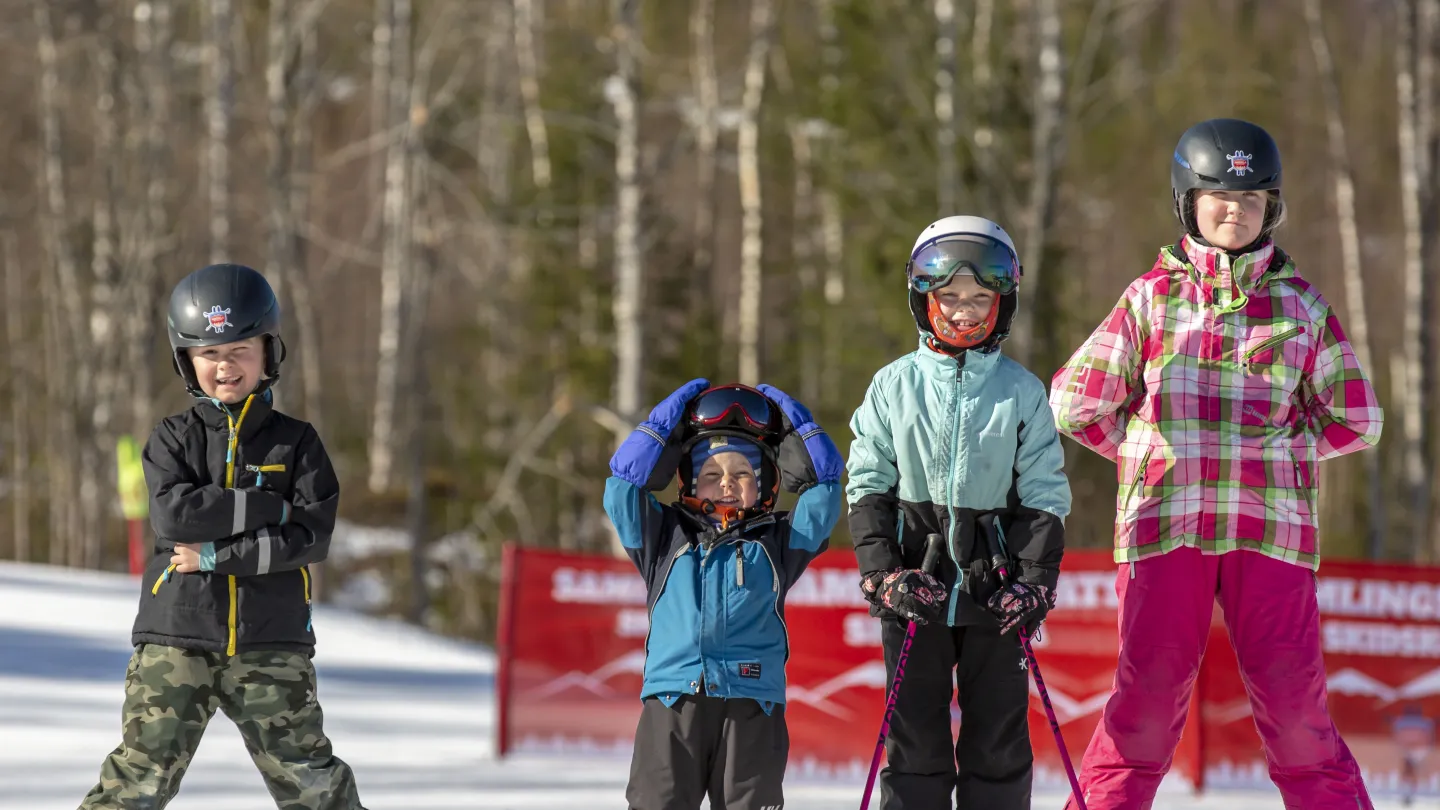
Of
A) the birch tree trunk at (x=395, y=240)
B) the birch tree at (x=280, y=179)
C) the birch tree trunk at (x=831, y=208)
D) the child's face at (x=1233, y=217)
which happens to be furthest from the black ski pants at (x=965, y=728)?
the birch tree trunk at (x=395, y=240)

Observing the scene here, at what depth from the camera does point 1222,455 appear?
441 centimetres

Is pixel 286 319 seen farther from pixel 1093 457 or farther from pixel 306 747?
pixel 306 747

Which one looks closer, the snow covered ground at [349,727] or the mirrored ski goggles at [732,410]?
the mirrored ski goggles at [732,410]

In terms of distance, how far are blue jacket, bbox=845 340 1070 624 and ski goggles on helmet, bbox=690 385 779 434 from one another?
0.95ft

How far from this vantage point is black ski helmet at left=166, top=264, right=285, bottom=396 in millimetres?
4469

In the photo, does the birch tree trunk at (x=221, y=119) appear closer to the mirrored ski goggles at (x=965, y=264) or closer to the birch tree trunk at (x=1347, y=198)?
the mirrored ski goggles at (x=965, y=264)

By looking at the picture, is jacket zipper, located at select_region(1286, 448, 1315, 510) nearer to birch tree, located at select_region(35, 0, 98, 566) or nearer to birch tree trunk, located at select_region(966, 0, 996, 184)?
birch tree trunk, located at select_region(966, 0, 996, 184)

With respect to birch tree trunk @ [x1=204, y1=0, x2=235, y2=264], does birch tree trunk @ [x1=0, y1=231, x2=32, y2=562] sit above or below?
below

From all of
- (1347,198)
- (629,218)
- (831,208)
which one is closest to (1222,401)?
(629,218)

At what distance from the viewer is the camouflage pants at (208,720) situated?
4262 mm

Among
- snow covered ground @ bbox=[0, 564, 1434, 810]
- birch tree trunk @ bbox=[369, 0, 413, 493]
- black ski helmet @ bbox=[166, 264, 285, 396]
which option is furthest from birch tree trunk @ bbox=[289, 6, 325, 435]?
black ski helmet @ bbox=[166, 264, 285, 396]

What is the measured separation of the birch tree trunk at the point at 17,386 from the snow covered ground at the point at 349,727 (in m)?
19.5

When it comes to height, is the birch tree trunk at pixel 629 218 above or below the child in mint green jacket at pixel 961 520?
above

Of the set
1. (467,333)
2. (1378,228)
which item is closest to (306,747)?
(467,333)
